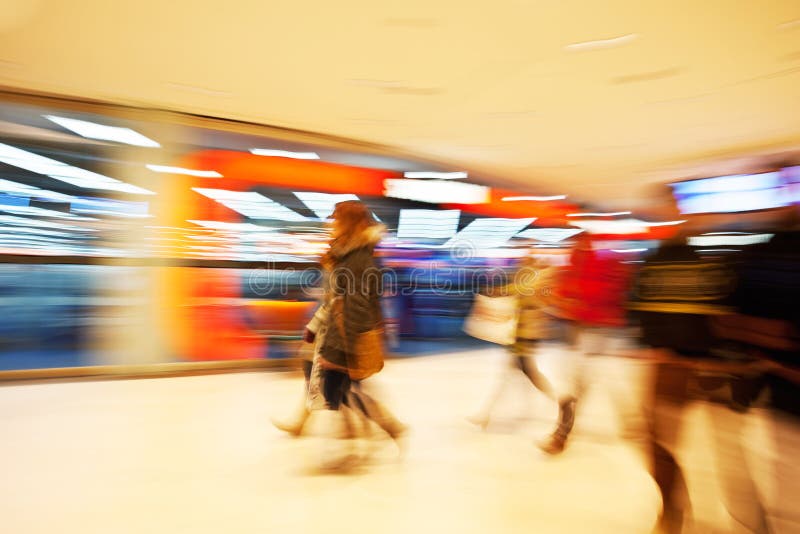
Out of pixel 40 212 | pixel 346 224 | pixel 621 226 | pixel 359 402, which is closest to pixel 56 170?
pixel 40 212

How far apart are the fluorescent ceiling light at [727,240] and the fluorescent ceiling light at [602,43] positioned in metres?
2.19

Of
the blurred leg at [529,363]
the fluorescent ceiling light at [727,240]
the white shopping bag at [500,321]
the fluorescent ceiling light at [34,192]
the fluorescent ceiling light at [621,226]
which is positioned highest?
the fluorescent ceiling light at [621,226]

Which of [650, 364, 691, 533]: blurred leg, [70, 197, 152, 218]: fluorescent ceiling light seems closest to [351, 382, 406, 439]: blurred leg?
[650, 364, 691, 533]: blurred leg

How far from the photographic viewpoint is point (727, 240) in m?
1.59

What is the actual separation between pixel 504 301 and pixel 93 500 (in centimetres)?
238

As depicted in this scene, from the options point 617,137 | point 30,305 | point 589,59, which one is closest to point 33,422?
point 30,305

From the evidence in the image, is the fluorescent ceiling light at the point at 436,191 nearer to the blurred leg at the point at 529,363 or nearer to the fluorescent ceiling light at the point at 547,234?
the fluorescent ceiling light at the point at 547,234

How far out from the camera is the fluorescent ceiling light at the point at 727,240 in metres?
1.54

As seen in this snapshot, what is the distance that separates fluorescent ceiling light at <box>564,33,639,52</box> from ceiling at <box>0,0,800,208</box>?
0.04 ft

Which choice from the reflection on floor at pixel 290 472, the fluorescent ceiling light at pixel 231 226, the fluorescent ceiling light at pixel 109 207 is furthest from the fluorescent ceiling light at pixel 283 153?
the reflection on floor at pixel 290 472

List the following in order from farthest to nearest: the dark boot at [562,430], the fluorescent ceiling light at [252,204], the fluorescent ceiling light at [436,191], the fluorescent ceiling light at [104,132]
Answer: the fluorescent ceiling light at [436,191] → the fluorescent ceiling light at [252,204] → the fluorescent ceiling light at [104,132] → the dark boot at [562,430]

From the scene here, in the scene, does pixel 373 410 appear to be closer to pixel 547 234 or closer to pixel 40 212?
pixel 40 212

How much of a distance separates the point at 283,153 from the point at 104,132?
182 centimetres

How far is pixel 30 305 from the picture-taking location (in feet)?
14.5
